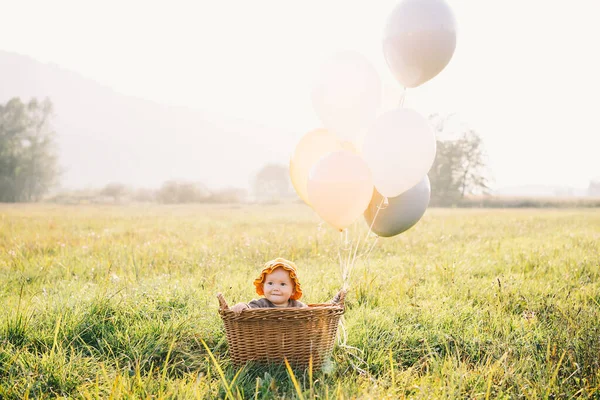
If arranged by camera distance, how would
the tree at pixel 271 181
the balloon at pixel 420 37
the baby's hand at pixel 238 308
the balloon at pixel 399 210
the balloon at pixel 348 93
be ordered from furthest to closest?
the tree at pixel 271 181, the balloon at pixel 399 210, the balloon at pixel 348 93, the balloon at pixel 420 37, the baby's hand at pixel 238 308

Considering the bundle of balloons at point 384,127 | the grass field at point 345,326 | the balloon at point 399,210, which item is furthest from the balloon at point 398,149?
the grass field at point 345,326

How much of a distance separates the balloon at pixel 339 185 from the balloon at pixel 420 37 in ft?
2.44

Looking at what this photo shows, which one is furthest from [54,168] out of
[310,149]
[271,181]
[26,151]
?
[310,149]

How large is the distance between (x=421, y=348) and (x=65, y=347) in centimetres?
246

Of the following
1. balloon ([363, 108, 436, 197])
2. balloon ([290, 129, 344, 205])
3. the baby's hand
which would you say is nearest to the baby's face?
the baby's hand

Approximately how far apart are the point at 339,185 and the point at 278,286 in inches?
31.7

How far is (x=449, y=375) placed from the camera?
8.63ft

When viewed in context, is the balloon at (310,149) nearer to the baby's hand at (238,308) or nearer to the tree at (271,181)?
the baby's hand at (238,308)

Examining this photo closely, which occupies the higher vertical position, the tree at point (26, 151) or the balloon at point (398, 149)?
the tree at point (26, 151)

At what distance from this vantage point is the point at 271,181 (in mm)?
58188

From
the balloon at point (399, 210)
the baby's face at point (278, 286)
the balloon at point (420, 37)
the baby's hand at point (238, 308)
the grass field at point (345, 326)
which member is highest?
the balloon at point (420, 37)

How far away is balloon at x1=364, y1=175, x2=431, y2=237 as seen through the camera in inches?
137

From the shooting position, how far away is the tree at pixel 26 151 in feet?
107

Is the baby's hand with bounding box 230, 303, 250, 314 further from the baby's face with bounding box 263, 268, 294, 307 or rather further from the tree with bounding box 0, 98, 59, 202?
the tree with bounding box 0, 98, 59, 202
